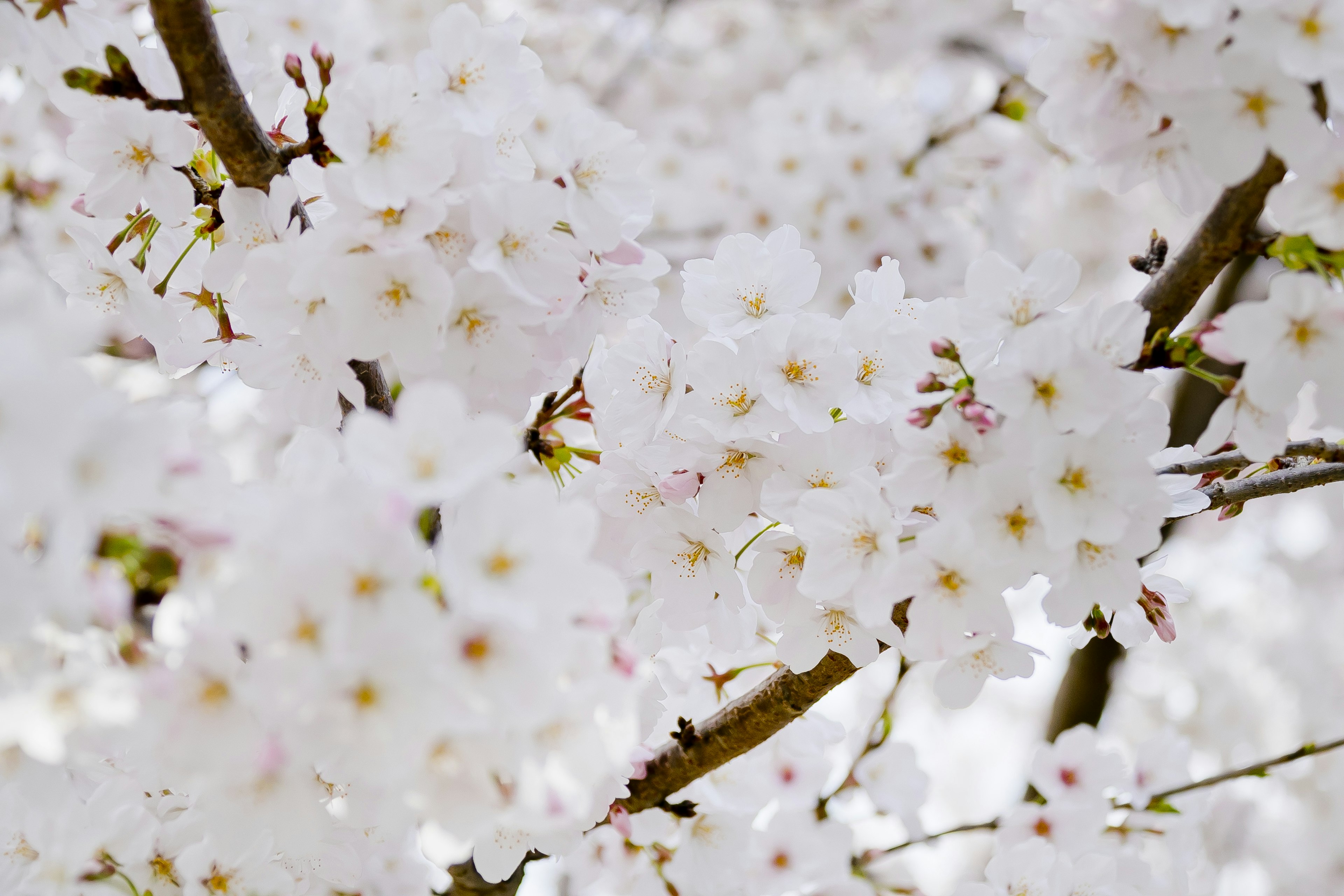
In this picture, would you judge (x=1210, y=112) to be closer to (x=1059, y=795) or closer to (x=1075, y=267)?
(x=1075, y=267)

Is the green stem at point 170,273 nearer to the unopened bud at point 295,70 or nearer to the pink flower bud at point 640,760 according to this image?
the unopened bud at point 295,70

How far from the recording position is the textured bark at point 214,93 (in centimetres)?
102

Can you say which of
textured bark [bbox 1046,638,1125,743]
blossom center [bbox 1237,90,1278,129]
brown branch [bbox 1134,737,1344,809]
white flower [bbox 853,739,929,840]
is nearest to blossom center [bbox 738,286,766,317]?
blossom center [bbox 1237,90,1278,129]

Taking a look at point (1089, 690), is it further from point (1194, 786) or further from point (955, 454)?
point (955, 454)

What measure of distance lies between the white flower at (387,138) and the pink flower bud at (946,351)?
0.57 meters

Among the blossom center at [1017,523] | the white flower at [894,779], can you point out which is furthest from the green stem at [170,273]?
the white flower at [894,779]

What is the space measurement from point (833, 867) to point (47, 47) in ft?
5.97

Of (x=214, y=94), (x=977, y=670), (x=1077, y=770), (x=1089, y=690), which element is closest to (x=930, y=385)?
(x=977, y=670)

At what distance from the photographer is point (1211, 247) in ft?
3.34

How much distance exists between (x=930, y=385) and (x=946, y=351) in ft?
0.16

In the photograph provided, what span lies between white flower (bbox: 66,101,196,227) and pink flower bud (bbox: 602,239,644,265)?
52cm

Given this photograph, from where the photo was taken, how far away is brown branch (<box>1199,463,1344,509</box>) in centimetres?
117

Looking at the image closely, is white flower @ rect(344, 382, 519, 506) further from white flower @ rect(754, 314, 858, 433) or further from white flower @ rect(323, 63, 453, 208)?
white flower @ rect(754, 314, 858, 433)

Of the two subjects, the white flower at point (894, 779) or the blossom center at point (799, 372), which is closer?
the blossom center at point (799, 372)
